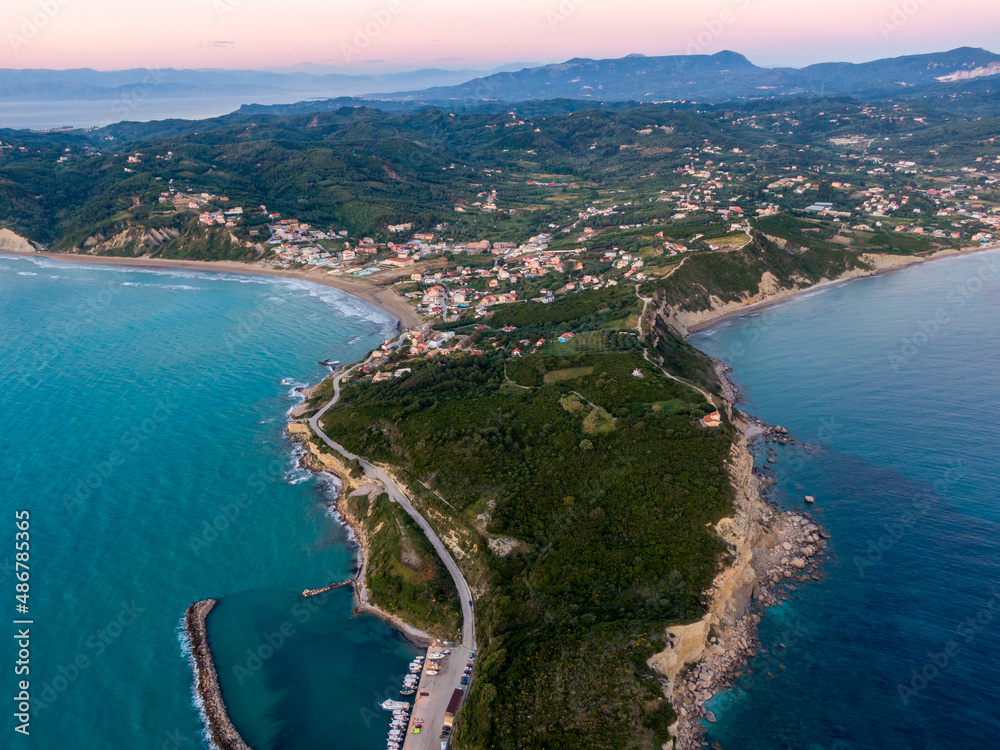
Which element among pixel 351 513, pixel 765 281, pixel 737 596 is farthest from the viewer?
pixel 765 281

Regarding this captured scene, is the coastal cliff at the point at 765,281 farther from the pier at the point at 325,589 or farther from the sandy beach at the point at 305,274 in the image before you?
the pier at the point at 325,589

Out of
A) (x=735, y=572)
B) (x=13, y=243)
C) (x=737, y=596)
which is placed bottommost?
(x=737, y=596)

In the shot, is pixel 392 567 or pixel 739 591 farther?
pixel 392 567

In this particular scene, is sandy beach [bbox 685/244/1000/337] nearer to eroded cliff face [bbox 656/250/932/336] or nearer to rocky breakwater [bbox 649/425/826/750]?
eroded cliff face [bbox 656/250/932/336]

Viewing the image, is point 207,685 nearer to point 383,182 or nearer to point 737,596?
point 737,596

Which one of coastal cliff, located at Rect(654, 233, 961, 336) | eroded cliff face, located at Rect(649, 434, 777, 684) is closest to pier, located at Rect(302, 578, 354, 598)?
eroded cliff face, located at Rect(649, 434, 777, 684)

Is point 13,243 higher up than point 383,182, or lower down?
lower down

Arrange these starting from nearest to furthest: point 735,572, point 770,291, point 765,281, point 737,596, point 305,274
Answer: point 737,596 < point 735,572 < point 770,291 < point 765,281 < point 305,274

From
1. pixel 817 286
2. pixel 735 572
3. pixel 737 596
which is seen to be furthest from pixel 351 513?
pixel 817 286
